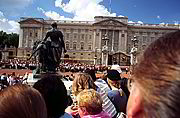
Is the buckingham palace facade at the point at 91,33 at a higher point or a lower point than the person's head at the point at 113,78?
higher

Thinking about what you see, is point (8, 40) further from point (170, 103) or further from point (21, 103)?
point (170, 103)

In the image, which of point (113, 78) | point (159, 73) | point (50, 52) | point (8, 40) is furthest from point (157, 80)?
point (8, 40)

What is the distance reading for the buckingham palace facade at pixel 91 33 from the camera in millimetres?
78750

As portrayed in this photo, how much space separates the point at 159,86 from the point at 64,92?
197 cm

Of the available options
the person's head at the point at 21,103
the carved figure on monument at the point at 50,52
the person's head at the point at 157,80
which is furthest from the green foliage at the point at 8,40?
the person's head at the point at 157,80

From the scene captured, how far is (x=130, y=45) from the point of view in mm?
80000

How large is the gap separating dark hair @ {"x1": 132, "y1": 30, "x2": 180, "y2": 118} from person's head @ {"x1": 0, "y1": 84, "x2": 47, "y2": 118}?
77cm

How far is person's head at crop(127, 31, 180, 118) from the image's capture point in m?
0.77

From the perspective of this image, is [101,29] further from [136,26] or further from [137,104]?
[137,104]

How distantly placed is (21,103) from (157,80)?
0.89 meters

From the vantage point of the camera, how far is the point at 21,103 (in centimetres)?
134

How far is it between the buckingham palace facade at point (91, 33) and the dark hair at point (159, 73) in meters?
75.7

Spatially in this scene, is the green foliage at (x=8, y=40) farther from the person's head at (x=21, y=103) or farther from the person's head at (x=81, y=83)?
the person's head at (x=21, y=103)

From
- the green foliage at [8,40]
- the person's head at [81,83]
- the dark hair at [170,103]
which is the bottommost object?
the person's head at [81,83]
